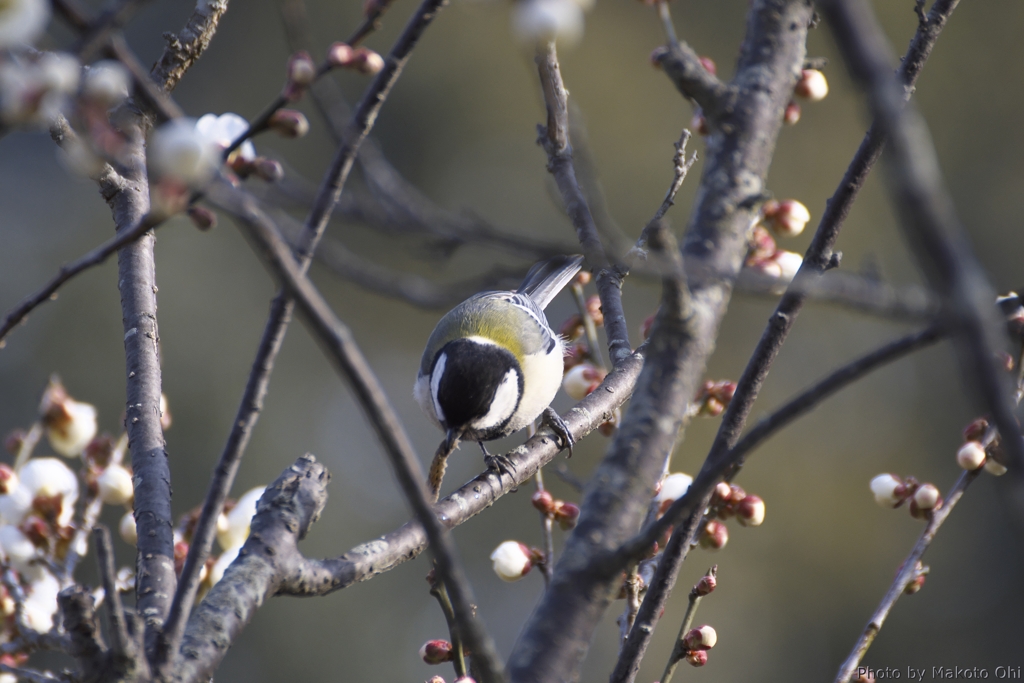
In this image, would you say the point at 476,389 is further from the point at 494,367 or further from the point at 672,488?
the point at 672,488

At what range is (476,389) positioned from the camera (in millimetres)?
2148

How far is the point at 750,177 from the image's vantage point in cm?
81

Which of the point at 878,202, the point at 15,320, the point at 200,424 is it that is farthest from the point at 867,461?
the point at 15,320

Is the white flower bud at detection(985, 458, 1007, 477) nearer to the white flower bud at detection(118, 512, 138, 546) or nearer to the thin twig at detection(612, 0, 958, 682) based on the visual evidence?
the thin twig at detection(612, 0, 958, 682)

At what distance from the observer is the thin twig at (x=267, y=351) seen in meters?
0.72

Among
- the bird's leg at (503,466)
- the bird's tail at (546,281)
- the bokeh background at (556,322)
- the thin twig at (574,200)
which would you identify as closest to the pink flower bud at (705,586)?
the bird's leg at (503,466)

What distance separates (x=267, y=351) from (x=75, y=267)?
0.21 metres

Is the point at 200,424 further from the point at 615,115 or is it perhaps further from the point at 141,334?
the point at 141,334

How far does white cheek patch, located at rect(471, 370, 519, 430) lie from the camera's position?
2191 millimetres

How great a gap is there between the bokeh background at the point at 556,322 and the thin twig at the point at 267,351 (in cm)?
448

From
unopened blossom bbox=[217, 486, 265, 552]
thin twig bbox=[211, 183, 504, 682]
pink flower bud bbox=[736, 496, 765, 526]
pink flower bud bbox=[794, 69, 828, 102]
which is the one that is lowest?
thin twig bbox=[211, 183, 504, 682]

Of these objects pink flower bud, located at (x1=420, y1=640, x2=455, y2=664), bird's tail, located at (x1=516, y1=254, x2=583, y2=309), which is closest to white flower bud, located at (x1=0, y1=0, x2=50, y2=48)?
Answer: pink flower bud, located at (x1=420, y1=640, x2=455, y2=664)

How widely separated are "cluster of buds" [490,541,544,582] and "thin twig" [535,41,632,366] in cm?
48

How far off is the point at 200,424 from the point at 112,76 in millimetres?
5777
